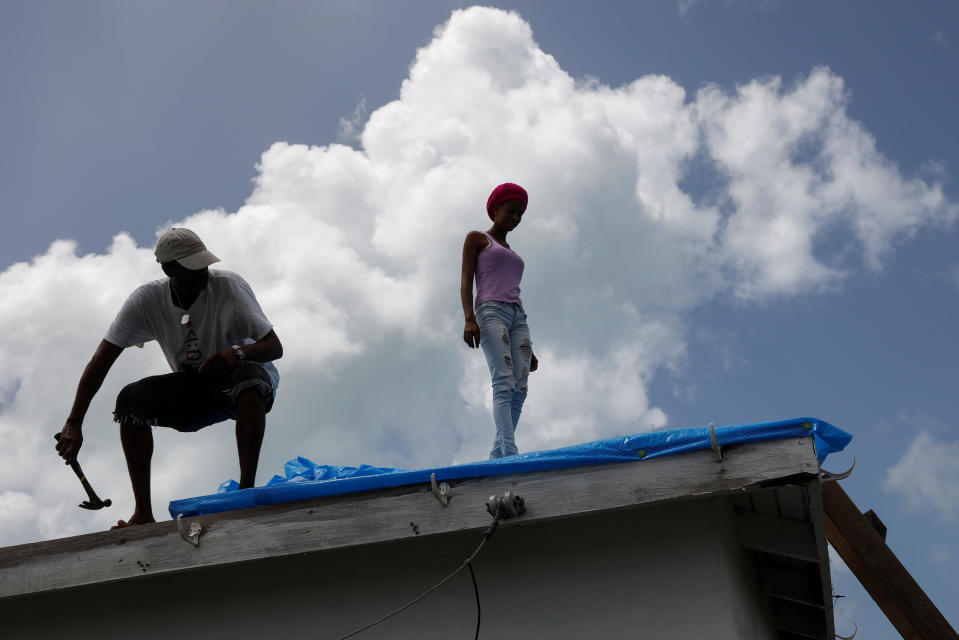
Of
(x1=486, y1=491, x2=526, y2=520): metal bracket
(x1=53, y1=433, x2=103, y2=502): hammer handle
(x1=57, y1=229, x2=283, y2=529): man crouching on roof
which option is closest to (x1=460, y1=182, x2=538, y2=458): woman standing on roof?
(x1=57, y1=229, x2=283, y2=529): man crouching on roof

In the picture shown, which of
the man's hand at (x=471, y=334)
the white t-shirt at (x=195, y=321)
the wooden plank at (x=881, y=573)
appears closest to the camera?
the white t-shirt at (x=195, y=321)

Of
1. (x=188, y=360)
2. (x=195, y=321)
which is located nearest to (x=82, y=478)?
(x=188, y=360)

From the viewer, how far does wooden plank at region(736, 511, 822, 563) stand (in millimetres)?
3807

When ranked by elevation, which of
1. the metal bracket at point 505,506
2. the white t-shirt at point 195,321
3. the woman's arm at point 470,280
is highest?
the woman's arm at point 470,280

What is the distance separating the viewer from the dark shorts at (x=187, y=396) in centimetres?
427

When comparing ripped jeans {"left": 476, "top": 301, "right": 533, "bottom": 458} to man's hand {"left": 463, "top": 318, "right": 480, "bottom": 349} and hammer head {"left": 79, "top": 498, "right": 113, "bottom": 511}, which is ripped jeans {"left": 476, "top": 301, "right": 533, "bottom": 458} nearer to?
man's hand {"left": 463, "top": 318, "right": 480, "bottom": 349}

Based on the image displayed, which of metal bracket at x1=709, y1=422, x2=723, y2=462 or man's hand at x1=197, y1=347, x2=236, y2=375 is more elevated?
man's hand at x1=197, y1=347, x2=236, y2=375

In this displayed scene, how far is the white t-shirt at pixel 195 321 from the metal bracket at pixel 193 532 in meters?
0.94

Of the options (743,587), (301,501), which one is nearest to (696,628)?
(743,587)

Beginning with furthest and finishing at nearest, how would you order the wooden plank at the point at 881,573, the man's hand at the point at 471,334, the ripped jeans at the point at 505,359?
the man's hand at the point at 471,334, the ripped jeans at the point at 505,359, the wooden plank at the point at 881,573

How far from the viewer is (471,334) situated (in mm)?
5516

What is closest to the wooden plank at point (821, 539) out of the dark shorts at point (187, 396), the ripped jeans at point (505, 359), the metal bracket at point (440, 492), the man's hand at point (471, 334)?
the metal bracket at point (440, 492)

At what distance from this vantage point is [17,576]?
3.98 metres

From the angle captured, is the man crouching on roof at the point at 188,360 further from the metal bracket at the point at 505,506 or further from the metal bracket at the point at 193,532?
the metal bracket at the point at 505,506
